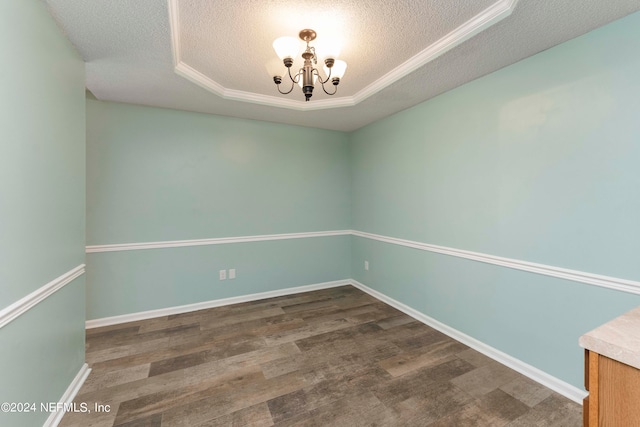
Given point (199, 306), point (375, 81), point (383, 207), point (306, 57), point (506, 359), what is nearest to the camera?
point (306, 57)

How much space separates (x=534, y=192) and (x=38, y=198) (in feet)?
10.1

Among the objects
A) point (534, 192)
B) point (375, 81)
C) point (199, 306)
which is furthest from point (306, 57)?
point (199, 306)

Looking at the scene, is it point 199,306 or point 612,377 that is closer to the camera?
point 612,377

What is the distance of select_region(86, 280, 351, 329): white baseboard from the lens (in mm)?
2727

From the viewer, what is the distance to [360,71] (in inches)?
89.7

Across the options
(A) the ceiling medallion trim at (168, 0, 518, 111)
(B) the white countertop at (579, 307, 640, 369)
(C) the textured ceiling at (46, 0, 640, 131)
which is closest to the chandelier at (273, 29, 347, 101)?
(C) the textured ceiling at (46, 0, 640, 131)

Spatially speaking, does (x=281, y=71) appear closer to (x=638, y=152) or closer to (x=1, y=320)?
(x=1, y=320)

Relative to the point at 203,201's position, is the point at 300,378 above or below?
below

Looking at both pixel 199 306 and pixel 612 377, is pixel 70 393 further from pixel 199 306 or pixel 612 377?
pixel 612 377

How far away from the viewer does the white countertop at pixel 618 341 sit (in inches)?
27.9

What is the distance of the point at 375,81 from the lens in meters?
2.47

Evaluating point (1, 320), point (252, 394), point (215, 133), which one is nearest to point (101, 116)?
point (215, 133)

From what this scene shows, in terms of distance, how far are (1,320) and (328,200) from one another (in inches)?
128

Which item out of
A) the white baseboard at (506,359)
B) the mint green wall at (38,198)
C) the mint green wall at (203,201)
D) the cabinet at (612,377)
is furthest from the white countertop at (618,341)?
the mint green wall at (203,201)
